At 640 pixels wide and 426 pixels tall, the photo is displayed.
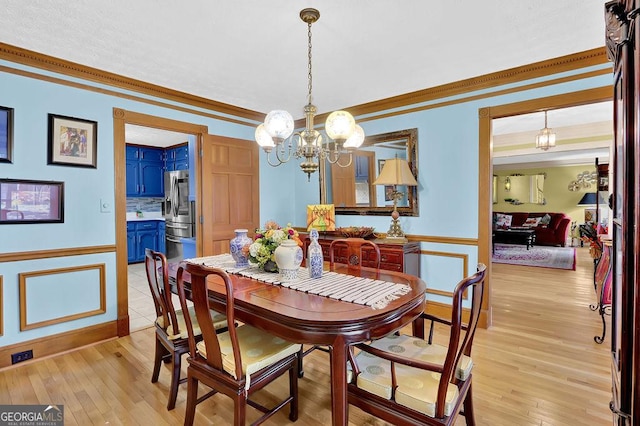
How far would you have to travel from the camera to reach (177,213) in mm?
5902

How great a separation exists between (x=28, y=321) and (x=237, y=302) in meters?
2.25

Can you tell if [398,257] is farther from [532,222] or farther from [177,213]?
[532,222]

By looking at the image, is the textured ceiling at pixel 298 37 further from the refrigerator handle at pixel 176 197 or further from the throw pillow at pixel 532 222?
the throw pillow at pixel 532 222

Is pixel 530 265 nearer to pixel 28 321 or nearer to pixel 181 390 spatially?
pixel 181 390

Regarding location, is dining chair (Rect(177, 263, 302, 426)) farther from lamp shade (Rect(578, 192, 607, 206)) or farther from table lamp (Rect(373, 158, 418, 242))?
lamp shade (Rect(578, 192, 607, 206))

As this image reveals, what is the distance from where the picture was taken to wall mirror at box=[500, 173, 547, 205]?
1037 cm

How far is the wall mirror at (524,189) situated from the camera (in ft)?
34.0

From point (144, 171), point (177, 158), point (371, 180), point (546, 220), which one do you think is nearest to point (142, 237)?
point (144, 171)

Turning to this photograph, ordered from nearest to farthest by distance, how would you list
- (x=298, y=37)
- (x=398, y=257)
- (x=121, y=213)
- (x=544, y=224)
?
1. (x=298, y=37)
2. (x=121, y=213)
3. (x=398, y=257)
4. (x=544, y=224)

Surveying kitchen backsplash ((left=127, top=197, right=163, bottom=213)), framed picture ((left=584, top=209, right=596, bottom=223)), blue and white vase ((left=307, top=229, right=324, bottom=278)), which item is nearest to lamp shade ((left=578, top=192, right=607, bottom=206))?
framed picture ((left=584, top=209, right=596, bottom=223))

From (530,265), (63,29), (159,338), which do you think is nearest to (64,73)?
(63,29)

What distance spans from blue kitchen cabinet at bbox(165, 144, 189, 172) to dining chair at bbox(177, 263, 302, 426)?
4.95 m

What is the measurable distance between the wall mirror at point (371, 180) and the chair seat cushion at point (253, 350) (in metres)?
2.40

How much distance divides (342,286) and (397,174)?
198 centimetres
